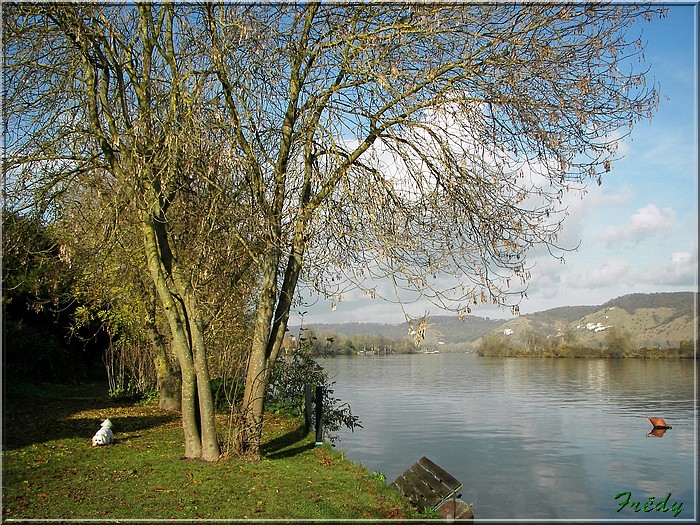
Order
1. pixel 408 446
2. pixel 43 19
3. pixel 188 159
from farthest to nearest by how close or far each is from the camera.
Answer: pixel 408 446
pixel 43 19
pixel 188 159

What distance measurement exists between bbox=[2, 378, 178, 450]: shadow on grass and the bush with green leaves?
8.07 ft

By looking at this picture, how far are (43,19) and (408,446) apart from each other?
11313 mm

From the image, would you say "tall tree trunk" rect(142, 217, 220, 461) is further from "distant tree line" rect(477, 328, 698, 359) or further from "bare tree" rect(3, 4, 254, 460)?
"distant tree line" rect(477, 328, 698, 359)

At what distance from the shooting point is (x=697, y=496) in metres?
10.9

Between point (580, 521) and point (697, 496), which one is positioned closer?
point (580, 521)

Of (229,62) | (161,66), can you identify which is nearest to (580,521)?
(229,62)

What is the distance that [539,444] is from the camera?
15.4 meters

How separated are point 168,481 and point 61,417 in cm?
688

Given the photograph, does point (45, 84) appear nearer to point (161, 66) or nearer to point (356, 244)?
point (161, 66)

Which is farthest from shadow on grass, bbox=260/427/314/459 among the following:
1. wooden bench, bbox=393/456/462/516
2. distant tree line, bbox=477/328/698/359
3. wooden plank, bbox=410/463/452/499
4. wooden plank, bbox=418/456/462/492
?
distant tree line, bbox=477/328/698/359

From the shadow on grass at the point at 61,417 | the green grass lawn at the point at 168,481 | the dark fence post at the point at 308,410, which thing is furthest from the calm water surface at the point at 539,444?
the shadow on grass at the point at 61,417

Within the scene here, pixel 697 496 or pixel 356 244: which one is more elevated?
pixel 356 244

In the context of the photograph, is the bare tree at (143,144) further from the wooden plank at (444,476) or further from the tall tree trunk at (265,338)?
the wooden plank at (444,476)

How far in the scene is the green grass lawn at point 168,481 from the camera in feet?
20.2
